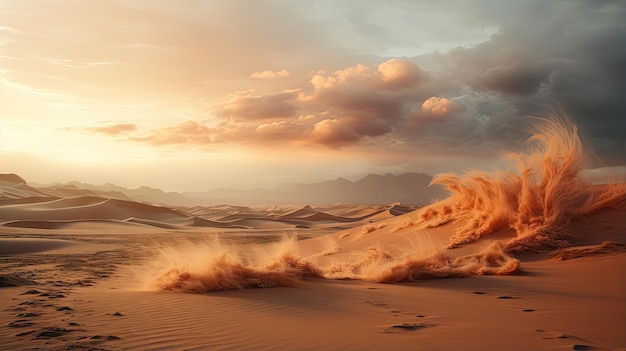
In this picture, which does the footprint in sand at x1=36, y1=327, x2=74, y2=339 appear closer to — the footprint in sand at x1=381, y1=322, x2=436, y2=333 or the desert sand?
the desert sand

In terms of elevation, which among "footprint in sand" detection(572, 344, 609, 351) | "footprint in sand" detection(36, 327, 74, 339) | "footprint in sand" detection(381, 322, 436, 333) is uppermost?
"footprint in sand" detection(572, 344, 609, 351)

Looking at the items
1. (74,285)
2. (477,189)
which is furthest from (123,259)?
(477,189)

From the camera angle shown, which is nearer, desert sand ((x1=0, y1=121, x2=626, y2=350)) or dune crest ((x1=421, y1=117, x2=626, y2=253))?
desert sand ((x1=0, y1=121, x2=626, y2=350))

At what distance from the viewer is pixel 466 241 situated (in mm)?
10938

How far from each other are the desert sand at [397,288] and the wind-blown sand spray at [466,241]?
3 centimetres

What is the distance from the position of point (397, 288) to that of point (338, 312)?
191cm

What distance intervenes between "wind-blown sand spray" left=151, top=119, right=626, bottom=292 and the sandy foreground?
212mm

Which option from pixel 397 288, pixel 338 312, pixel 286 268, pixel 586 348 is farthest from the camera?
pixel 286 268

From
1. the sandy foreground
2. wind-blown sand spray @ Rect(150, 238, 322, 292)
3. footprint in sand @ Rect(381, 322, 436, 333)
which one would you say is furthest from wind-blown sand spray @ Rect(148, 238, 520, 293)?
footprint in sand @ Rect(381, 322, 436, 333)

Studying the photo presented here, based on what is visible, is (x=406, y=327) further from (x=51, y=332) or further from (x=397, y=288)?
(x=51, y=332)

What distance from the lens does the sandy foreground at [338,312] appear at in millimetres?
4070

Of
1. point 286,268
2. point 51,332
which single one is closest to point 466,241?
point 286,268

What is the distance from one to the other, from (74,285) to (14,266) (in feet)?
13.2

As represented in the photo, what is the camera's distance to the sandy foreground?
407cm
